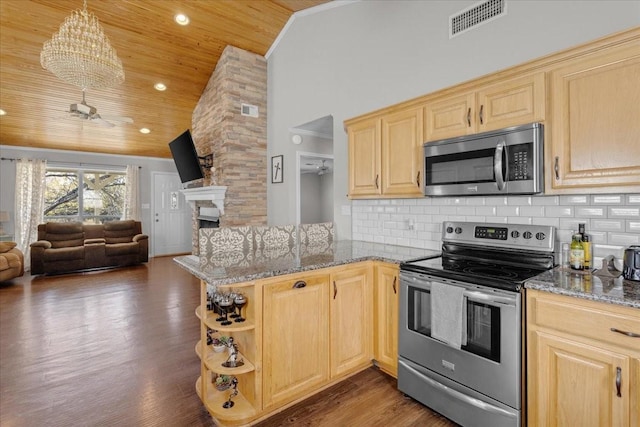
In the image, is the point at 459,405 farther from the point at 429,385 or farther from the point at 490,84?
the point at 490,84

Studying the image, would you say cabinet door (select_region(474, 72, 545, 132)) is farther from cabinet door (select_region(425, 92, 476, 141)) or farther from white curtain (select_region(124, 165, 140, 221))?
white curtain (select_region(124, 165, 140, 221))

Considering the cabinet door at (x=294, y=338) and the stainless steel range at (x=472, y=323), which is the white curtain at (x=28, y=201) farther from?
the stainless steel range at (x=472, y=323)

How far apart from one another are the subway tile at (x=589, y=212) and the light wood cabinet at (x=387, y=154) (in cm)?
99

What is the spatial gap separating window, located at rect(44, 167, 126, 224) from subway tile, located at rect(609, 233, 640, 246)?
351 inches

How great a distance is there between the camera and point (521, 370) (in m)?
1.62

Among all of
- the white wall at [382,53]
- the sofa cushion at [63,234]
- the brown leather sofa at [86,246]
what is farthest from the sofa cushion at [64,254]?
the white wall at [382,53]

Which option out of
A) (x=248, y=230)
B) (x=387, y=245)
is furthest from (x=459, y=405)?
(x=248, y=230)

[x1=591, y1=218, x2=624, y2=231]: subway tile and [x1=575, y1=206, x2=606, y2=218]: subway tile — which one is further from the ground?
[x1=575, y1=206, x2=606, y2=218]: subway tile

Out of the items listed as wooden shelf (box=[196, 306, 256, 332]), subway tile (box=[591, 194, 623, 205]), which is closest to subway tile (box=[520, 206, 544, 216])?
subway tile (box=[591, 194, 623, 205])

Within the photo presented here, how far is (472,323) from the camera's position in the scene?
5.91ft

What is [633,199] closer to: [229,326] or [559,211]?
[559,211]

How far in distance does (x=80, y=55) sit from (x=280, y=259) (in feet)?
9.41

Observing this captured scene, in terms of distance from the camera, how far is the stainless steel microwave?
186 centimetres

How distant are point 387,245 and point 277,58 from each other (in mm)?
3350
